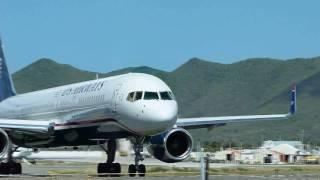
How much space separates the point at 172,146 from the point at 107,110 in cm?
366

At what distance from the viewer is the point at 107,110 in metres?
37.7

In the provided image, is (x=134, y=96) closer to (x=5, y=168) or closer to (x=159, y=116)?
(x=159, y=116)

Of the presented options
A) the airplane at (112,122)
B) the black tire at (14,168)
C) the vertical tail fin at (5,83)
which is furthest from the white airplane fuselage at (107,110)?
the vertical tail fin at (5,83)

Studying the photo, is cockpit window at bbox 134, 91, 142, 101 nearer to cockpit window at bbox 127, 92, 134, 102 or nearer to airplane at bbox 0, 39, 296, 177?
airplane at bbox 0, 39, 296, 177

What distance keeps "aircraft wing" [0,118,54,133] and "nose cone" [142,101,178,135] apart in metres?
7.60

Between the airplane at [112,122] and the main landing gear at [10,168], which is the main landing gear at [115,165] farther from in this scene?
the main landing gear at [10,168]

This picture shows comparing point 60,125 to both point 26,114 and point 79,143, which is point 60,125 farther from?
point 26,114

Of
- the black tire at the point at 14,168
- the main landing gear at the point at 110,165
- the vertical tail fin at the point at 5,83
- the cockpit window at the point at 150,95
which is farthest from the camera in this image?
the vertical tail fin at the point at 5,83

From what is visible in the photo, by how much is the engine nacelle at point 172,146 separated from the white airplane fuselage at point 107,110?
6.52 feet

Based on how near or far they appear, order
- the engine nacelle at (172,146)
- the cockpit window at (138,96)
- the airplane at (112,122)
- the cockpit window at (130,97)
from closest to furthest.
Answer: the airplane at (112,122)
the cockpit window at (138,96)
the cockpit window at (130,97)
the engine nacelle at (172,146)

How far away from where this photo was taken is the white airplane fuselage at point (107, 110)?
35312mm

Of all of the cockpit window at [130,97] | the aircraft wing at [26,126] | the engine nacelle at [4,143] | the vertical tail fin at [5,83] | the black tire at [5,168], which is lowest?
the black tire at [5,168]

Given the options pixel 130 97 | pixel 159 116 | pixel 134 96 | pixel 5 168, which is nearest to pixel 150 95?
pixel 134 96

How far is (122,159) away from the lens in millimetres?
79938
